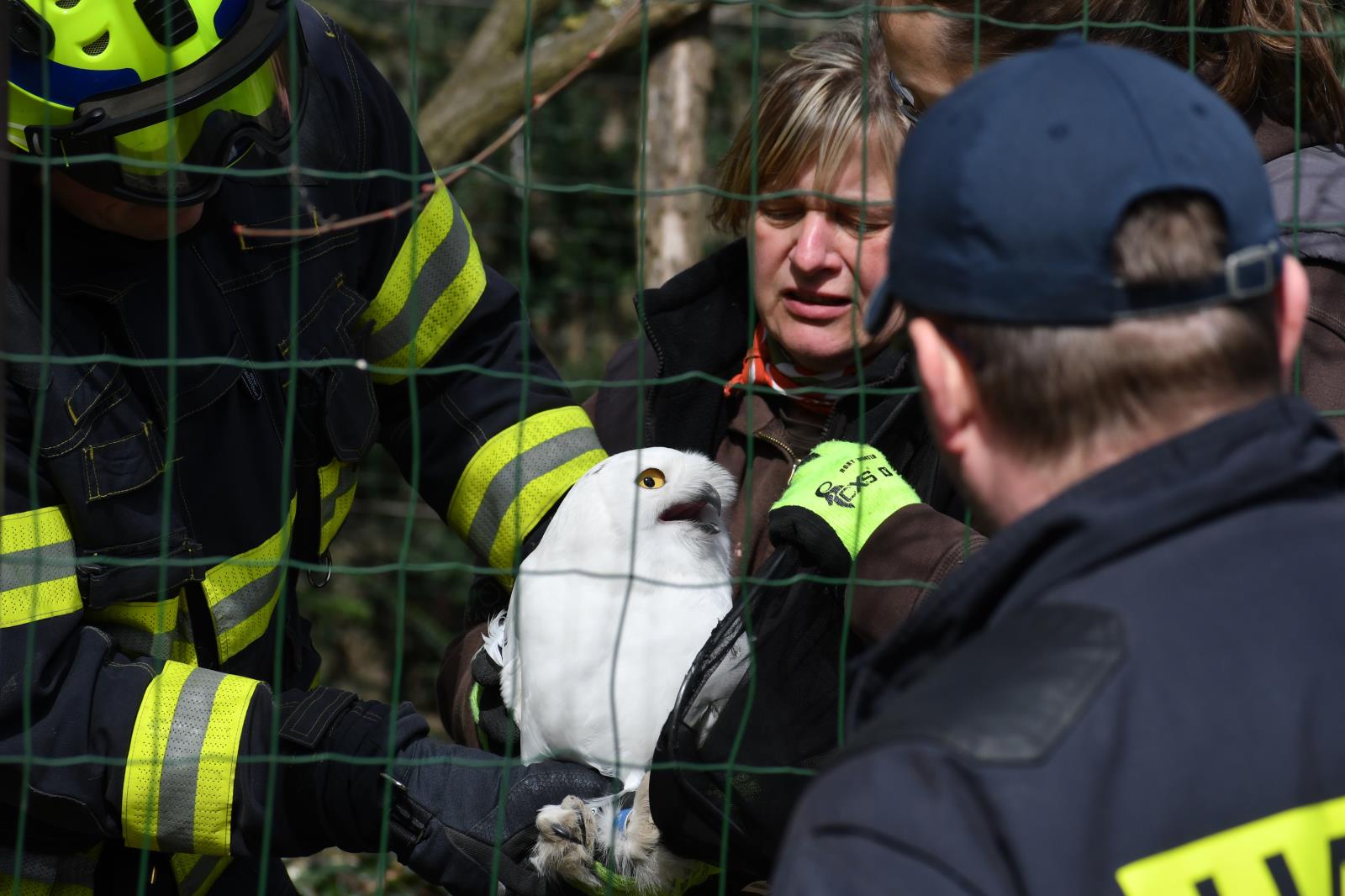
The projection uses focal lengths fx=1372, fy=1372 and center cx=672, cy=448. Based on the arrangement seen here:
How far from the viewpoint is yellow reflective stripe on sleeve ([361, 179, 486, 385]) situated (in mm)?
2348

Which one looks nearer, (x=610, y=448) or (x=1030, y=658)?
(x=1030, y=658)

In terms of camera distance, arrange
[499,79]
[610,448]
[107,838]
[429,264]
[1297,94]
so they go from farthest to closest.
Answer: [499,79] → [610,448] → [429,264] → [107,838] → [1297,94]

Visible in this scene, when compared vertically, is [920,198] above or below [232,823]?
above

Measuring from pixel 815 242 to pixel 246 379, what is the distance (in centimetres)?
94

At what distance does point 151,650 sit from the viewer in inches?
79.7

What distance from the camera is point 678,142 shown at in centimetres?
437

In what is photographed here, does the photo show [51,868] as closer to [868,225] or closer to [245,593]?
[245,593]

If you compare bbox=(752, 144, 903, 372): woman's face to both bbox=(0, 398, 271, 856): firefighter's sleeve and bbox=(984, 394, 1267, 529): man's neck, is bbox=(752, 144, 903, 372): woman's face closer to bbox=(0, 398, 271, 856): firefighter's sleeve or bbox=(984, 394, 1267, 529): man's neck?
bbox=(0, 398, 271, 856): firefighter's sleeve

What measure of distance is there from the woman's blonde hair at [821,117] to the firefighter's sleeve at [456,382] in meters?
0.49

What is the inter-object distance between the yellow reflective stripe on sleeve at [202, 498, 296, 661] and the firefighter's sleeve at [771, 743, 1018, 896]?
131cm

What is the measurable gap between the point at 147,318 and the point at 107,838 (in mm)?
776

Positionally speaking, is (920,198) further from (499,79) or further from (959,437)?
(499,79)

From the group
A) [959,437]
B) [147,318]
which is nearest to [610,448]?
[147,318]

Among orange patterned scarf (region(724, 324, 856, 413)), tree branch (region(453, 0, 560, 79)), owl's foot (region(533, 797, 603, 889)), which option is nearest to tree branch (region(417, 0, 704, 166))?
tree branch (region(453, 0, 560, 79))
